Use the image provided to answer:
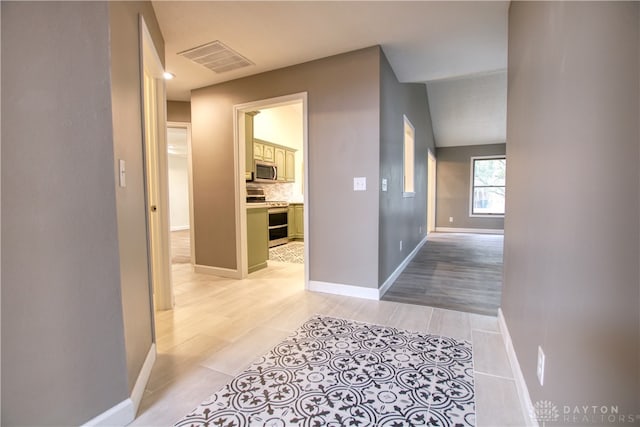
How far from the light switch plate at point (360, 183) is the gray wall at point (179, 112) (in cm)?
278

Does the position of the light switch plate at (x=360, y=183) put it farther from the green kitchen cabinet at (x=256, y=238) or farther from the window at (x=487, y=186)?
the window at (x=487, y=186)

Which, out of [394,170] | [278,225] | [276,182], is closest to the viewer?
[394,170]

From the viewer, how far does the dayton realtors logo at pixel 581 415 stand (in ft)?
2.25

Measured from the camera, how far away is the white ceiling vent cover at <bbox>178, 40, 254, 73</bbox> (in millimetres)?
2670

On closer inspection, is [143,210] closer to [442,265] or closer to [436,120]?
[442,265]

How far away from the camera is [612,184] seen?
2.42ft

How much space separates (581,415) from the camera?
84cm

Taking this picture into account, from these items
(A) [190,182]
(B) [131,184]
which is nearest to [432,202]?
(A) [190,182]

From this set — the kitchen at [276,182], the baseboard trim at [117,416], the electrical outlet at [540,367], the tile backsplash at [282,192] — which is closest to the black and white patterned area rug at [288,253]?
the kitchen at [276,182]

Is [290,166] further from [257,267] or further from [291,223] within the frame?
[257,267]

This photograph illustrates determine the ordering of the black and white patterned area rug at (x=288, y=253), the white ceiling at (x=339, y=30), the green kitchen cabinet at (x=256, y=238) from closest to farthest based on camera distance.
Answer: the white ceiling at (x=339, y=30) < the green kitchen cabinet at (x=256, y=238) < the black and white patterned area rug at (x=288, y=253)

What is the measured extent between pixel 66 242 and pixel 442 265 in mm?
4237

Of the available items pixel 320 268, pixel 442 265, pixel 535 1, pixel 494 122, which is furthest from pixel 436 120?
pixel 535 1

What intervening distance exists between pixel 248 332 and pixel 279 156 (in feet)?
14.8
